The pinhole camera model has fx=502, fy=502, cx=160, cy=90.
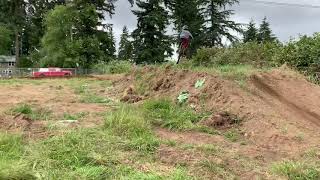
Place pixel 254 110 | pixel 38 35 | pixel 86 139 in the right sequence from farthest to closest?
1. pixel 38 35
2. pixel 254 110
3. pixel 86 139

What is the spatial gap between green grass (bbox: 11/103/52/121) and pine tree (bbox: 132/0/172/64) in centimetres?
3096

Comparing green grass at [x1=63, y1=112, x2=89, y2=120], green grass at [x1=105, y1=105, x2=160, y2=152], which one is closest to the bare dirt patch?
green grass at [x1=63, y1=112, x2=89, y2=120]

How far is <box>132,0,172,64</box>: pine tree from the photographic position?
4119cm

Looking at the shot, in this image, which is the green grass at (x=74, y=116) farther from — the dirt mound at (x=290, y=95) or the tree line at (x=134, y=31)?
the tree line at (x=134, y=31)

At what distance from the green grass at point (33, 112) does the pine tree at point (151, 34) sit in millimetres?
30961

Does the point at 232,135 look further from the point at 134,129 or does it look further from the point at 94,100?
the point at 94,100

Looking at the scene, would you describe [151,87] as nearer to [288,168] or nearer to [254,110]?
[254,110]

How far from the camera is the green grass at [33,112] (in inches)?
373

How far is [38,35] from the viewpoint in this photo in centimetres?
5391

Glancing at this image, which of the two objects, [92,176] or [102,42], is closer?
[92,176]

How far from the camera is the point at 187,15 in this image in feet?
148

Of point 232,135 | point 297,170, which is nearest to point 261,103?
point 232,135

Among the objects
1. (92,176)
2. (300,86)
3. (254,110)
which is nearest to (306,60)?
(300,86)

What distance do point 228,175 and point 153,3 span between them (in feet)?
121
